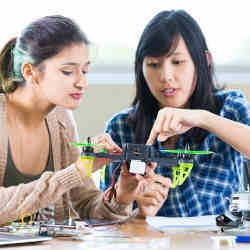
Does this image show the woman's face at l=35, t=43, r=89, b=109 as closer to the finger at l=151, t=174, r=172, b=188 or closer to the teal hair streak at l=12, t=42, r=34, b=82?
the teal hair streak at l=12, t=42, r=34, b=82

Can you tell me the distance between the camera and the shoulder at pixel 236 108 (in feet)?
5.51

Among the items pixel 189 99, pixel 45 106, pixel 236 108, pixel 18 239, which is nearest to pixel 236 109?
pixel 236 108

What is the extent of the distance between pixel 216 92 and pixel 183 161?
754 mm

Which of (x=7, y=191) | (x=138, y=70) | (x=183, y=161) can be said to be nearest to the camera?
(x=183, y=161)

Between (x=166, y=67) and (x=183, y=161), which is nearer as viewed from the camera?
(x=183, y=161)

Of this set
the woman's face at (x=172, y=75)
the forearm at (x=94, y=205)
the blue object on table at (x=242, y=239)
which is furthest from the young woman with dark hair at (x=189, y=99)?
the blue object on table at (x=242, y=239)

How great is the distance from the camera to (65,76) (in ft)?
4.87

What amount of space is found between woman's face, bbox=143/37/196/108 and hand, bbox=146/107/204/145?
0.97 feet

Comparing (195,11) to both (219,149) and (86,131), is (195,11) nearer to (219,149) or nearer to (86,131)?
(86,131)

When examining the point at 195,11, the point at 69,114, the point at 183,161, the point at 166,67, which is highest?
the point at 195,11

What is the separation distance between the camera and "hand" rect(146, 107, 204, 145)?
4.32 ft

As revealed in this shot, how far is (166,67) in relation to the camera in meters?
1.64

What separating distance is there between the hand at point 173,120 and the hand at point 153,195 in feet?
0.47

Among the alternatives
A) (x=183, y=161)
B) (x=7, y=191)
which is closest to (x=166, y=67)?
(x=183, y=161)
